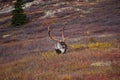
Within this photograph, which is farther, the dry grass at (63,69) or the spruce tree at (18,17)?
the spruce tree at (18,17)

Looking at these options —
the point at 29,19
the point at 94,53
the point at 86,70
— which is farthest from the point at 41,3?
the point at 86,70

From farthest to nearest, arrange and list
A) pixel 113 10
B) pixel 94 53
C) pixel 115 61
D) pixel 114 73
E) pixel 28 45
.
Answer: pixel 113 10, pixel 28 45, pixel 94 53, pixel 115 61, pixel 114 73

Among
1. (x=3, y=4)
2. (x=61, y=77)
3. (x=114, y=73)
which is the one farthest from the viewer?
(x=3, y=4)

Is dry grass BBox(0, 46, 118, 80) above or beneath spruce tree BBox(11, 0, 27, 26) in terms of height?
above

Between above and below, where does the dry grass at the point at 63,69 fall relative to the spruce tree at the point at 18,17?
above

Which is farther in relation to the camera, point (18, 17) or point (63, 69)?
point (18, 17)

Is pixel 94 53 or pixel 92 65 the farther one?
pixel 94 53

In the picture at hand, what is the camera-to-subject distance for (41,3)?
101m

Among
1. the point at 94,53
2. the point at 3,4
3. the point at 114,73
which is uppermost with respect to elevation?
the point at 114,73

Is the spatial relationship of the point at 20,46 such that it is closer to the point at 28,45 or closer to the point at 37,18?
the point at 28,45

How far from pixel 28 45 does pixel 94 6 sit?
39.8 meters

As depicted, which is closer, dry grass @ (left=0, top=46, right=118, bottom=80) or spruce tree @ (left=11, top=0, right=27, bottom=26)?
dry grass @ (left=0, top=46, right=118, bottom=80)

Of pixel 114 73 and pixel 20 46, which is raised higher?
pixel 114 73

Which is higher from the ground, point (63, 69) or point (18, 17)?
point (63, 69)
